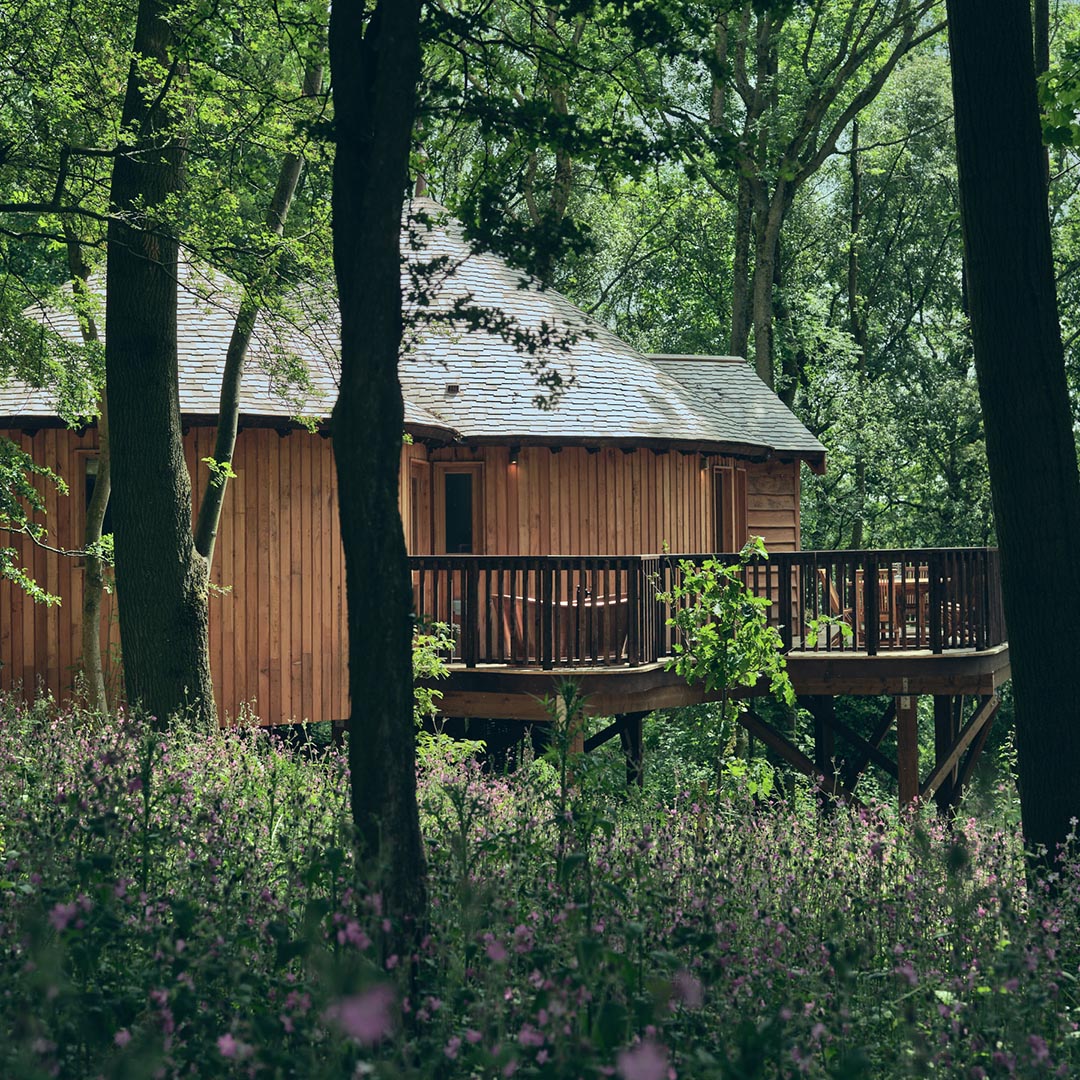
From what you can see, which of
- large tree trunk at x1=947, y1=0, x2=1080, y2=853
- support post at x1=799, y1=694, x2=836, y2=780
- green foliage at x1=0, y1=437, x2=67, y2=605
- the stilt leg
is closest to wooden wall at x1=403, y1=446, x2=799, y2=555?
support post at x1=799, y1=694, x2=836, y2=780

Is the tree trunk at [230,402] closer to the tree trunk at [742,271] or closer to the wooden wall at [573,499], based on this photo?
the wooden wall at [573,499]

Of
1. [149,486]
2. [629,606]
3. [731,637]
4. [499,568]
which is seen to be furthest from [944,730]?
[149,486]

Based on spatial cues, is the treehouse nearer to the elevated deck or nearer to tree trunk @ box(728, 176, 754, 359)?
the elevated deck

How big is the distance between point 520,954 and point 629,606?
1012cm

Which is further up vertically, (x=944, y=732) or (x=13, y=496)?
(x=13, y=496)

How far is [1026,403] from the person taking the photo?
20.3 ft

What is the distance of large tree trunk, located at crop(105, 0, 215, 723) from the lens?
9617mm

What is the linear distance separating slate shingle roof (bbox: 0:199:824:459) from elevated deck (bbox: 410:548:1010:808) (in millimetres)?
1980

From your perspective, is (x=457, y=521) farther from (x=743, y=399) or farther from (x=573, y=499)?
(x=743, y=399)

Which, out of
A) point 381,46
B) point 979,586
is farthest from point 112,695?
point 381,46

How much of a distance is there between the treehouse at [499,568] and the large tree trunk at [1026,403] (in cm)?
510

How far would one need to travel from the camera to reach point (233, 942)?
11.1ft

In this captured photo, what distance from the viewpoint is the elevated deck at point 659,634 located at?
1333 cm

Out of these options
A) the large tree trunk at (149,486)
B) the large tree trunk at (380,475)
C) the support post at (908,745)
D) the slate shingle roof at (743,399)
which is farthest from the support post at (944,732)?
the large tree trunk at (380,475)
